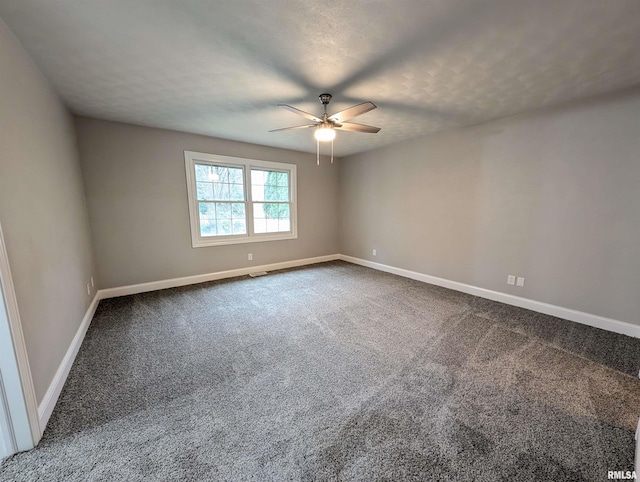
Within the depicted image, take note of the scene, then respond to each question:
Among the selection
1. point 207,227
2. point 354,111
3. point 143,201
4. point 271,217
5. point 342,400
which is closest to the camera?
point 342,400

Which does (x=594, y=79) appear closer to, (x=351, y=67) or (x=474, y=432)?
(x=351, y=67)

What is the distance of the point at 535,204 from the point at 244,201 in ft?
14.0

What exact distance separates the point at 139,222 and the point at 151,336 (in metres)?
1.94

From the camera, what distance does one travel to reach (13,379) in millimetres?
1292

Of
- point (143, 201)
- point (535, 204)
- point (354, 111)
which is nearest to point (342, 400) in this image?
point (354, 111)

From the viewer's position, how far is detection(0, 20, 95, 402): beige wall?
146 cm

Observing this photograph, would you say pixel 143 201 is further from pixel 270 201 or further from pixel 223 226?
pixel 270 201

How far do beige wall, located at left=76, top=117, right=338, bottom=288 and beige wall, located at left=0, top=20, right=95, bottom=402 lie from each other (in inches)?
30.0

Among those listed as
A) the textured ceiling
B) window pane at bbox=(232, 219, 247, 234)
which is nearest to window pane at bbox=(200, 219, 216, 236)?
window pane at bbox=(232, 219, 247, 234)

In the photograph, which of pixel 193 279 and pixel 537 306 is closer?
pixel 537 306

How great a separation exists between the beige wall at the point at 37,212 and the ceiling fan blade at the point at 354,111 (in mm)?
2330

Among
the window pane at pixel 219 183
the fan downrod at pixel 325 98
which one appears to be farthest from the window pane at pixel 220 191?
the fan downrod at pixel 325 98

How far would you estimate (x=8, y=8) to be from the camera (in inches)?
56.9

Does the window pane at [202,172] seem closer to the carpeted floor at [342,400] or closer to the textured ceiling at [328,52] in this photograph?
the textured ceiling at [328,52]
